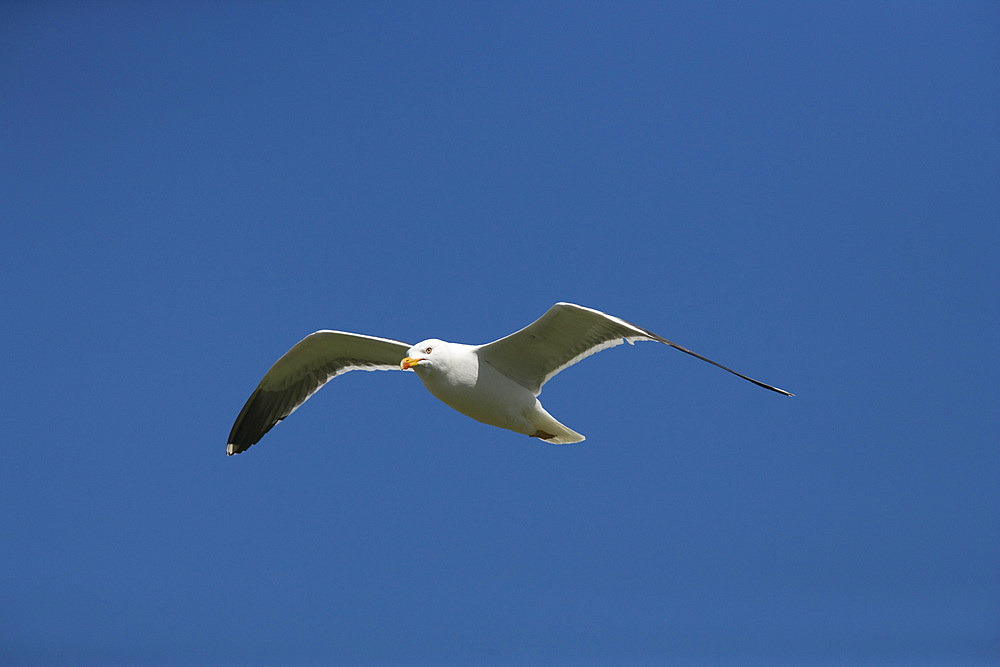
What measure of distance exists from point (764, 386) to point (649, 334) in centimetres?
70

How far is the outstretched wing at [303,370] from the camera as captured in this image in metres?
6.55

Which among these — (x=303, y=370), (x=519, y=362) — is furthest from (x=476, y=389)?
(x=303, y=370)

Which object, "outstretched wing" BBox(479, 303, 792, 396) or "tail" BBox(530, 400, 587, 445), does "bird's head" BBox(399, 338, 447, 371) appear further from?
"tail" BBox(530, 400, 587, 445)

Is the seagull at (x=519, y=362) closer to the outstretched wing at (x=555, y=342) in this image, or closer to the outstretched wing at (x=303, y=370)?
the outstretched wing at (x=555, y=342)

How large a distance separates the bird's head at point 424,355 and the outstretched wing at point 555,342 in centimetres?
31

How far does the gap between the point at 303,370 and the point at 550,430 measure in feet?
7.04

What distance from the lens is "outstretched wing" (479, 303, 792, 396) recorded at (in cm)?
524

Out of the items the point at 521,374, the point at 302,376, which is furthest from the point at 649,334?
the point at 302,376

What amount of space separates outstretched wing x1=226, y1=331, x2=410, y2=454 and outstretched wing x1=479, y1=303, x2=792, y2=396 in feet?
3.24

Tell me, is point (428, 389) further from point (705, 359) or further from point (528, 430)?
point (705, 359)

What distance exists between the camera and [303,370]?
22.7ft

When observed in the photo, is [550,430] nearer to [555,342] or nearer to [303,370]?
[555,342]

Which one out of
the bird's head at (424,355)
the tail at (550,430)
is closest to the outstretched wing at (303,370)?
the bird's head at (424,355)

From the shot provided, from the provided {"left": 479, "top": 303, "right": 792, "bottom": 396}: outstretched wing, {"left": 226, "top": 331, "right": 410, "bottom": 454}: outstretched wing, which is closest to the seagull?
{"left": 479, "top": 303, "right": 792, "bottom": 396}: outstretched wing
